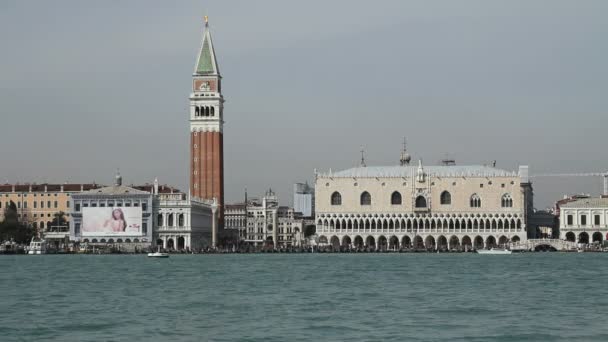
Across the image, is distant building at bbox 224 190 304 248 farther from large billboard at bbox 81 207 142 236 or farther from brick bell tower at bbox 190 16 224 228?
large billboard at bbox 81 207 142 236

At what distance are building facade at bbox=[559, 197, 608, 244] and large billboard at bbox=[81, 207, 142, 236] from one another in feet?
134

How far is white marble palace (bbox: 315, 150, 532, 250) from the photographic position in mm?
114375

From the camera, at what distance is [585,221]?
386 ft

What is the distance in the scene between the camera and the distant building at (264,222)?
145500mm

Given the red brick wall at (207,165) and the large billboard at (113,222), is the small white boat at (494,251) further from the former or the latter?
the large billboard at (113,222)

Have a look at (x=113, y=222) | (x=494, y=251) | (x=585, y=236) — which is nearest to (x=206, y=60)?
(x=113, y=222)

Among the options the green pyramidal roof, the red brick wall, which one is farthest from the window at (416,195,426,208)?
the green pyramidal roof

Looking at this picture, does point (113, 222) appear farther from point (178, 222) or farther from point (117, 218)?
point (178, 222)

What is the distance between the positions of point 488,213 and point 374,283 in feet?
209

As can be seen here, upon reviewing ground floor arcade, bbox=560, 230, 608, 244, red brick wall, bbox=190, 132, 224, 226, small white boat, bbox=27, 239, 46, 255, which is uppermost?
red brick wall, bbox=190, 132, 224, 226

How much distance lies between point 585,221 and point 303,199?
59399mm

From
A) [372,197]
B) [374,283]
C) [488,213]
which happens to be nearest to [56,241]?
[372,197]

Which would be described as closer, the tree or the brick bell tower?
the tree

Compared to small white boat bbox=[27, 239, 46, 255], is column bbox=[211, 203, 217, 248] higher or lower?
higher
